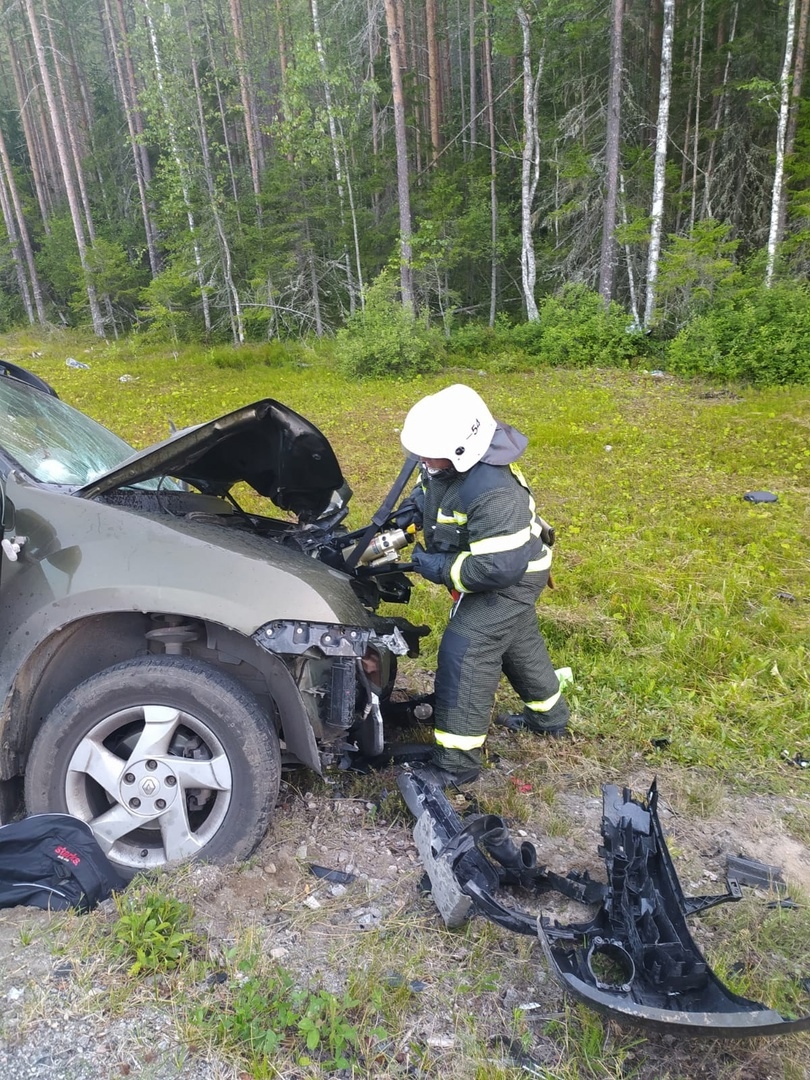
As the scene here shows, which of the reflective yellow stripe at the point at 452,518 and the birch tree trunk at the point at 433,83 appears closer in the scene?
the reflective yellow stripe at the point at 452,518

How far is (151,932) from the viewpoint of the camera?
201cm

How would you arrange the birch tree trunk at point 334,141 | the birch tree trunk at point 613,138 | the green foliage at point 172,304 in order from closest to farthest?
the birch tree trunk at point 613,138 < the birch tree trunk at point 334,141 < the green foliage at point 172,304

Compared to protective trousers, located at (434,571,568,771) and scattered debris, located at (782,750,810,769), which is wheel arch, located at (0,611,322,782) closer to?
protective trousers, located at (434,571,568,771)

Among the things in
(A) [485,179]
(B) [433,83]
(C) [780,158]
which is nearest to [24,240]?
(B) [433,83]

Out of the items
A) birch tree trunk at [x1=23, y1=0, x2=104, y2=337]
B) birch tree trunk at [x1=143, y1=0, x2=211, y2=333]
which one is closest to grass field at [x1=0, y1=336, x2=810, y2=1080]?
birch tree trunk at [x1=143, y1=0, x2=211, y2=333]

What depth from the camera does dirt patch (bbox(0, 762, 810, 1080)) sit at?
1775mm

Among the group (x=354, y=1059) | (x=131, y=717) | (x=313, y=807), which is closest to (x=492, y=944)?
(x=354, y=1059)

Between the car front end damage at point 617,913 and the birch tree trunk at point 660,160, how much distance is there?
585 inches

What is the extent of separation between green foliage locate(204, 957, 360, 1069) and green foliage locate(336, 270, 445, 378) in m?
14.3

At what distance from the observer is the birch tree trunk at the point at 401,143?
15.4m

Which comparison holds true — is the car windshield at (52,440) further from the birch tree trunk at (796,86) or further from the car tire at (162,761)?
the birch tree trunk at (796,86)

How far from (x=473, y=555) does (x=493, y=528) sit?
0.47 feet

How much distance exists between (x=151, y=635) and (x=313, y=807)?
42.1 inches

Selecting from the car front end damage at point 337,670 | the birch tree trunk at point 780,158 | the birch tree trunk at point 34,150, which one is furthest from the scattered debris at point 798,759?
the birch tree trunk at point 34,150
